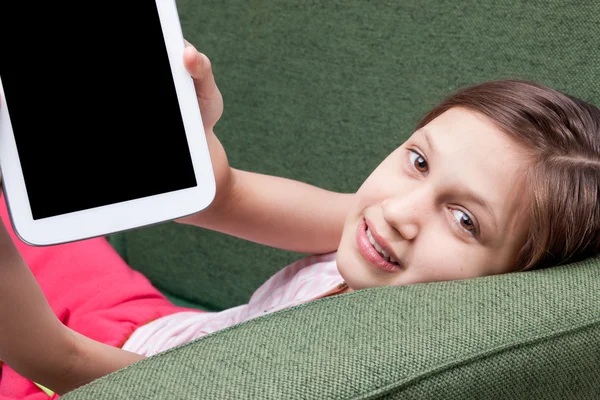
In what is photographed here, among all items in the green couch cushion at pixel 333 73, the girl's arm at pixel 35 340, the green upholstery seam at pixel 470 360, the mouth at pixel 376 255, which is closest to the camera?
the green upholstery seam at pixel 470 360

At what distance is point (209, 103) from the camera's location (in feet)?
2.44

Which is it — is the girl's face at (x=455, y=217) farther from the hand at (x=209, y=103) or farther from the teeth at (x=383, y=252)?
the hand at (x=209, y=103)

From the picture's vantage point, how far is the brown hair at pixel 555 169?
67 cm

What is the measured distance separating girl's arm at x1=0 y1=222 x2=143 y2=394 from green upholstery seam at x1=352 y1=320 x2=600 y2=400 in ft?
1.08

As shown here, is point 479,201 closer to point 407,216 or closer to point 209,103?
point 407,216

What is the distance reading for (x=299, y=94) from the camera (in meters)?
1.14

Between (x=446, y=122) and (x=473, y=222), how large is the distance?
0.41 ft

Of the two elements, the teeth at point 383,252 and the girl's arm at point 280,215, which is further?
the girl's arm at point 280,215

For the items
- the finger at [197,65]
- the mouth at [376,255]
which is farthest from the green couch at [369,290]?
the finger at [197,65]

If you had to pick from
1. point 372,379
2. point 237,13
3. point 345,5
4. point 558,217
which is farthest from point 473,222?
point 237,13

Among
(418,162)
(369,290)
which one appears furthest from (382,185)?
(369,290)

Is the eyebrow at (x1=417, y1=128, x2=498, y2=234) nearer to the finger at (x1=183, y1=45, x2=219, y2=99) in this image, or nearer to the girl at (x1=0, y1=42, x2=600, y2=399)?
the girl at (x1=0, y1=42, x2=600, y2=399)

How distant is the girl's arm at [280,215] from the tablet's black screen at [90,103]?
318mm

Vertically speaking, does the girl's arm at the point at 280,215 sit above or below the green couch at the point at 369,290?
below
